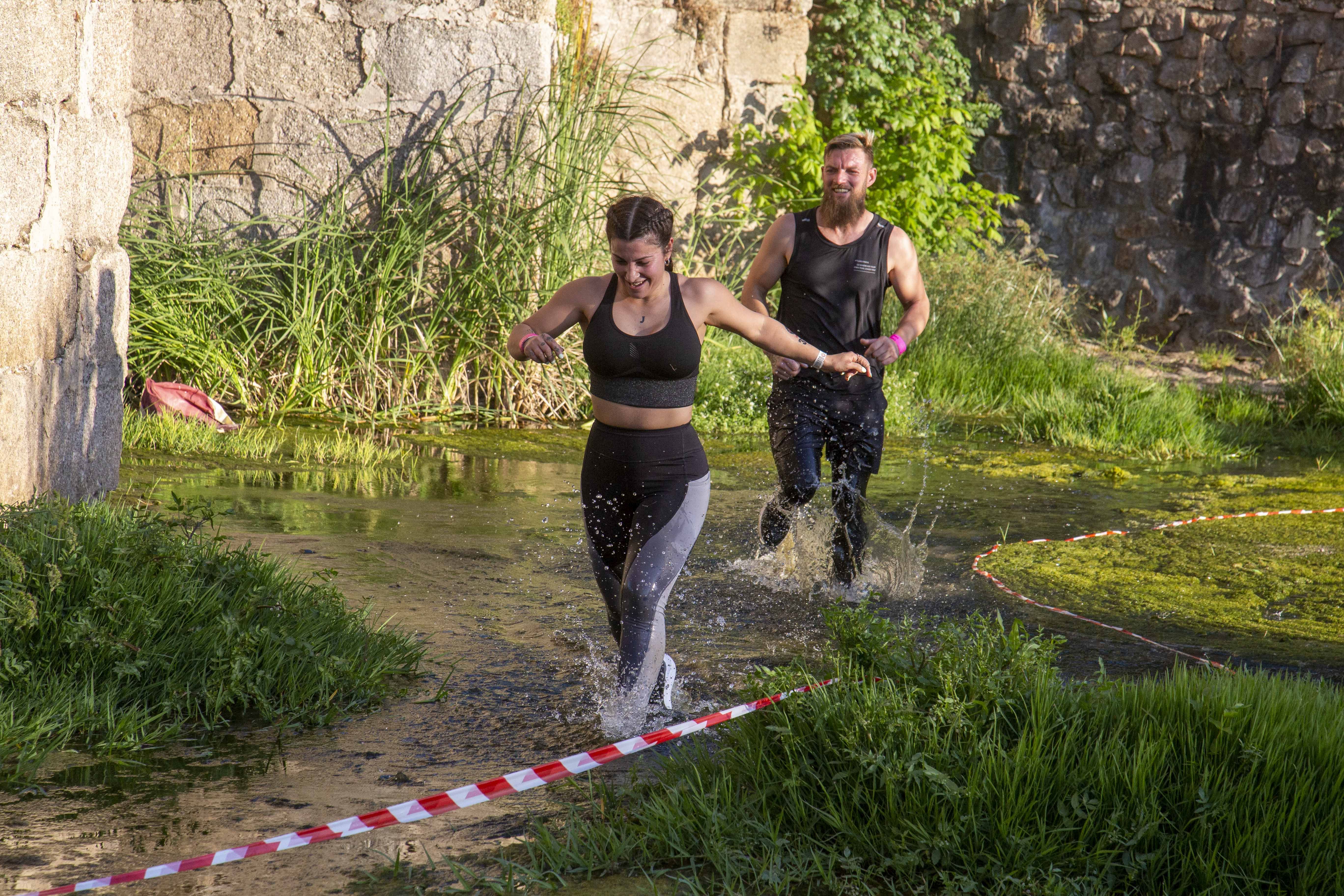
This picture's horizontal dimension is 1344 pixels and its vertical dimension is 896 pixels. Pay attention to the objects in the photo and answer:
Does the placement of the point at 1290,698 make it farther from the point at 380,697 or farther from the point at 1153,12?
the point at 1153,12

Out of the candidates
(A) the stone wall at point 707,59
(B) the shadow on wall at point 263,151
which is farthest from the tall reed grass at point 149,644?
(A) the stone wall at point 707,59

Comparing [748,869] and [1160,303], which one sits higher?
[1160,303]

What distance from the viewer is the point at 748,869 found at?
8.49ft

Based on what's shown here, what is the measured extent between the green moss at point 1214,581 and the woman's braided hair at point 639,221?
7.88 ft

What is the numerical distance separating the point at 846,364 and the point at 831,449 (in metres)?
0.95

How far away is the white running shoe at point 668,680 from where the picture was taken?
3631 mm

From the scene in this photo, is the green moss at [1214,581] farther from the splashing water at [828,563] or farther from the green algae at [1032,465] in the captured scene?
the green algae at [1032,465]

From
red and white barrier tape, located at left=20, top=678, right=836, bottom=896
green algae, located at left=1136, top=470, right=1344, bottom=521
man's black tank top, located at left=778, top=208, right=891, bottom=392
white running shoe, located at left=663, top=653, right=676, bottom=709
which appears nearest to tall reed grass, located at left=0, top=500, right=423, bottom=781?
red and white barrier tape, located at left=20, top=678, right=836, bottom=896

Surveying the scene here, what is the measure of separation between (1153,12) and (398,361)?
26.0 ft

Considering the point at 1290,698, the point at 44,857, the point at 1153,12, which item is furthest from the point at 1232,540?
the point at 1153,12

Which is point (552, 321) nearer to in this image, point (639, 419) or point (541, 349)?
point (541, 349)

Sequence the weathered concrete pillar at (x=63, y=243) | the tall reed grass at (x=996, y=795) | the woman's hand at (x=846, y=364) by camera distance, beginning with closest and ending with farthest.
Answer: the tall reed grass at (x=996, y=795) < the woman's hand at (x=846, y=364) < the weathered concrete pillar at (x=63, y=243)

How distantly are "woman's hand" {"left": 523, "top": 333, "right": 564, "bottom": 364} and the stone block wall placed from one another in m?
5.09

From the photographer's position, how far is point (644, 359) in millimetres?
3521
